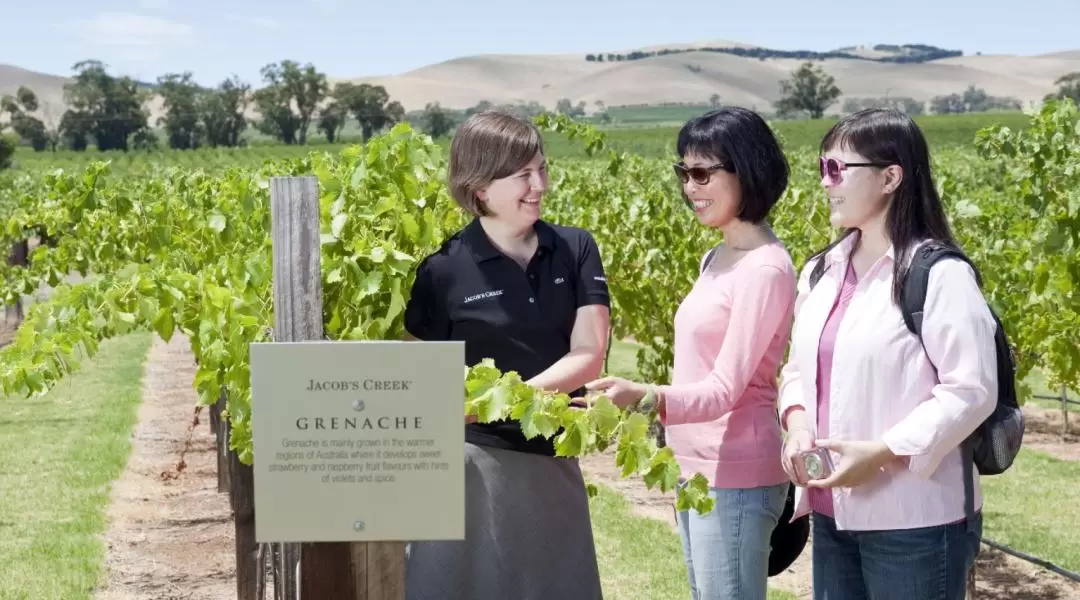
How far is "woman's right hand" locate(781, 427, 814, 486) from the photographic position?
101 inches

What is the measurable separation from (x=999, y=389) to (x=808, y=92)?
108 meters

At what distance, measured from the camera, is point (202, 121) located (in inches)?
3816

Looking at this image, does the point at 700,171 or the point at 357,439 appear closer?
the point at 357,439

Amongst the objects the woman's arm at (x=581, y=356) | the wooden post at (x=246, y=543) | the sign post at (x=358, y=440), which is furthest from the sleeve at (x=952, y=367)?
the wooden post at (x=246, y=543)

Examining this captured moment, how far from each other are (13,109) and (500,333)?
110148 millimetres

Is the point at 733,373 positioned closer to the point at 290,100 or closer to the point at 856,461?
the point at 856,461

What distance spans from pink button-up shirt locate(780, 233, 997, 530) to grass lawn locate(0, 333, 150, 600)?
2.45 metres

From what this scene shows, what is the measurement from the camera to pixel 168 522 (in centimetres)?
784

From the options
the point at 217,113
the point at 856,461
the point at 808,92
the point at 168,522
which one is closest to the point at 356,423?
the point at 856,461

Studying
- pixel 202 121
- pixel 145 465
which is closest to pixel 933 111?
pixel 202 121

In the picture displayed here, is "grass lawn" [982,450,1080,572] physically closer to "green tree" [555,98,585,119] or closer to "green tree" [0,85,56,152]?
"green tree" [555,98,585,119]

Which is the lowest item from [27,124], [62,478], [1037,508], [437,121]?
[62,478]

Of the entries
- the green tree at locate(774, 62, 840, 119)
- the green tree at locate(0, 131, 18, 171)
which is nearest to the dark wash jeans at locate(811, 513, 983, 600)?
the green tree at locate(0, 131, 18, 171)

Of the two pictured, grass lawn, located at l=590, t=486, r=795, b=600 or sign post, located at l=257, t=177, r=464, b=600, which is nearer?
sign post, located at l=257, t=177, r=464, b=600
